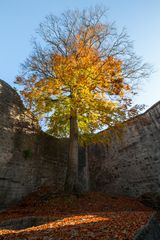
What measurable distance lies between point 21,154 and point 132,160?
5737 millimetres

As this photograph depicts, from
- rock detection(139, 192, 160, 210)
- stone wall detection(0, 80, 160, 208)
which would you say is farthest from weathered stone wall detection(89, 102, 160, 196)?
rock detection(139, 192, 160, 210)

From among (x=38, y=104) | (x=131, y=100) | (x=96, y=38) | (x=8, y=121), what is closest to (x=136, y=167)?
(x=131, y=100)

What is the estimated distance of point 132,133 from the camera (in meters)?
10.1

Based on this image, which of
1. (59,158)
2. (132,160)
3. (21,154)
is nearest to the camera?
(21,154)

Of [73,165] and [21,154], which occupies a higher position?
[21,154]

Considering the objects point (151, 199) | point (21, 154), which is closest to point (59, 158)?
point (21, 154)

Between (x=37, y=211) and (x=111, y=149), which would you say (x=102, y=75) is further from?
(x=37, y=211)

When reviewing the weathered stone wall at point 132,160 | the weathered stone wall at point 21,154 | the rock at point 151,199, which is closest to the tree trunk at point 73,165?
the weathered stone wall at point 21,154

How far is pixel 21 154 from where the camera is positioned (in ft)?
27.1

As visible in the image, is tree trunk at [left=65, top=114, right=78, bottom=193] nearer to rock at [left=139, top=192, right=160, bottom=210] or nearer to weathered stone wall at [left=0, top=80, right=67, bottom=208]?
weathered stone wall at [left=0, top=80, right=67, bottom=208]

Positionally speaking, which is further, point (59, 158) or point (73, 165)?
point (59, 158)

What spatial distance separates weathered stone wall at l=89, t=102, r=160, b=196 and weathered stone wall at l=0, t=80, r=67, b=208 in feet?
8.37

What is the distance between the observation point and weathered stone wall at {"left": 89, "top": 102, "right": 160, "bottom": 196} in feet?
28.8

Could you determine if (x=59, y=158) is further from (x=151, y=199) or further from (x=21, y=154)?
(x=151, y=199)
